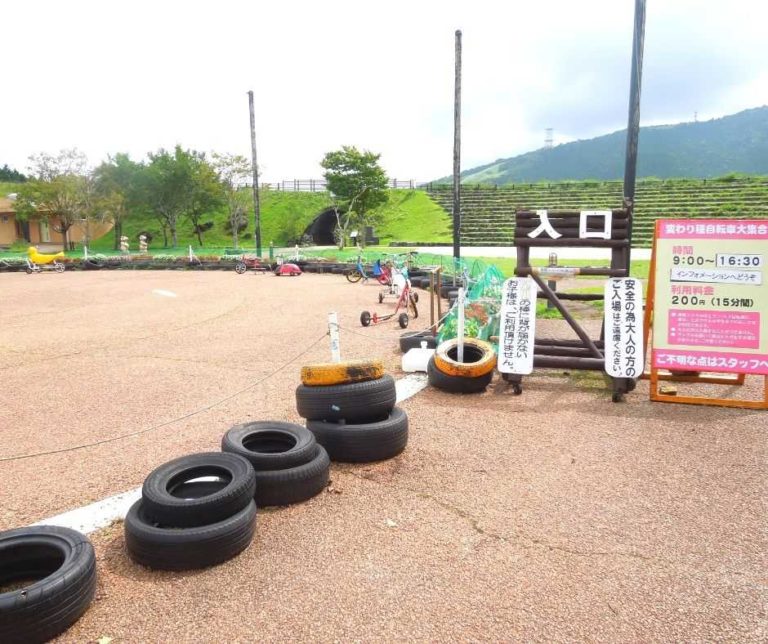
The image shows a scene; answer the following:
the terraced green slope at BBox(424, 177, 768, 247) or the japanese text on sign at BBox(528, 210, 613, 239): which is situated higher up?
the terraced green slope at BBox(424, 177, 768, 247)

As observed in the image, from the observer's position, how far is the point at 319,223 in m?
47.9

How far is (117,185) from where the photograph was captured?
1673 inches

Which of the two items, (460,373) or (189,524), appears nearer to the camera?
(189,524)

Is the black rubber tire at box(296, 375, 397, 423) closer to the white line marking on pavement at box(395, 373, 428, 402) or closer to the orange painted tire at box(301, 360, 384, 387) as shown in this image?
the orange painted tire at box(301, 360, 384, 387)

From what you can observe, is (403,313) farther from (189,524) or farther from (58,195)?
(58,195)

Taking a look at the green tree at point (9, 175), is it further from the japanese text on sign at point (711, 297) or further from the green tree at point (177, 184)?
the japanese text on sign at point (711, 297)

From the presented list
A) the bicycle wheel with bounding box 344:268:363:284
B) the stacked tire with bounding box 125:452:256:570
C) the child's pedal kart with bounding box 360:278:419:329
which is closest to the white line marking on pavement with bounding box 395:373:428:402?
the stacked tire with bounding box 125:452:256:570

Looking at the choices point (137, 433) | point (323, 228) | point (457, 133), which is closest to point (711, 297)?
point (137, 433)

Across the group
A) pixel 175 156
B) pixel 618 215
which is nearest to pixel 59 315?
pixel 618 215

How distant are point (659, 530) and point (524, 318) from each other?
3.47 m

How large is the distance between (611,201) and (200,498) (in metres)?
46.6

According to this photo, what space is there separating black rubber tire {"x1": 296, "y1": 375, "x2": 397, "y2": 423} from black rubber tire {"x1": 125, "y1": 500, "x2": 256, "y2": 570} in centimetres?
141

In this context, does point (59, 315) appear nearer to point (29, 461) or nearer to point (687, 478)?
point (29, 461)

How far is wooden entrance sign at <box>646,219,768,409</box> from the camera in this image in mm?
5938
